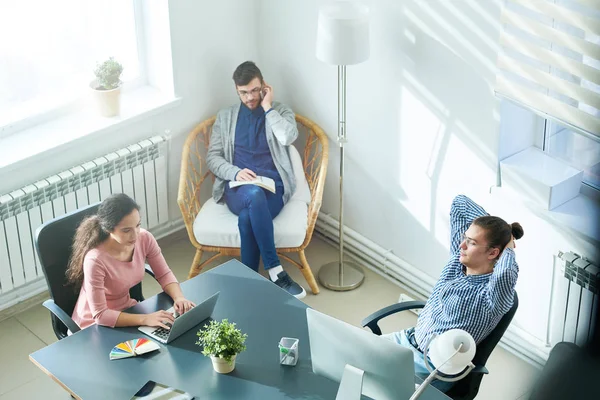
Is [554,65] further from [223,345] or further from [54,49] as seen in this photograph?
[54,49]

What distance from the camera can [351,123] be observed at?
4.28 metres

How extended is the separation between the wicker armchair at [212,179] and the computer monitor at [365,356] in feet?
5.31

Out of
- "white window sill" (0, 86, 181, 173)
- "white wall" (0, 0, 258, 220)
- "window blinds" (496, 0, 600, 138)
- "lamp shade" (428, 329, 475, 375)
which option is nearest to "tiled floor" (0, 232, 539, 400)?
"white wall" (0, 0, 258, 220)

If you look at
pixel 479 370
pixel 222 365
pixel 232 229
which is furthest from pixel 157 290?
Result: pixel 479 370

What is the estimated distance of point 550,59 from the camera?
116 inches

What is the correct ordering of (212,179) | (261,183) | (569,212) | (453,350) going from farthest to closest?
(212,179) → (261,183) → (569,212) → (453,350)

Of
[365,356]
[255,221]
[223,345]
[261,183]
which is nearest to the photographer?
[365,356]

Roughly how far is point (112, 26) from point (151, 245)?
1762 millimetres

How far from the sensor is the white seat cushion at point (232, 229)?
4.11 m

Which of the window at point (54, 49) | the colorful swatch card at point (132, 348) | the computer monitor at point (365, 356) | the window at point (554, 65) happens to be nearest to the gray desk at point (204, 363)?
the colorful swatch card at point (132, 348)

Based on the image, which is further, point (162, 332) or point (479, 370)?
point (162, 332)

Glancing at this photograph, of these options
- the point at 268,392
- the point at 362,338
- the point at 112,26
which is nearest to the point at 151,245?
the point at 268,392

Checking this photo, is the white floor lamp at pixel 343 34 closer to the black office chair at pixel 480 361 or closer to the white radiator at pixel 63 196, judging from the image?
the white radiator at pixel 63 196

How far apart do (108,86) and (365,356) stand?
252cm
